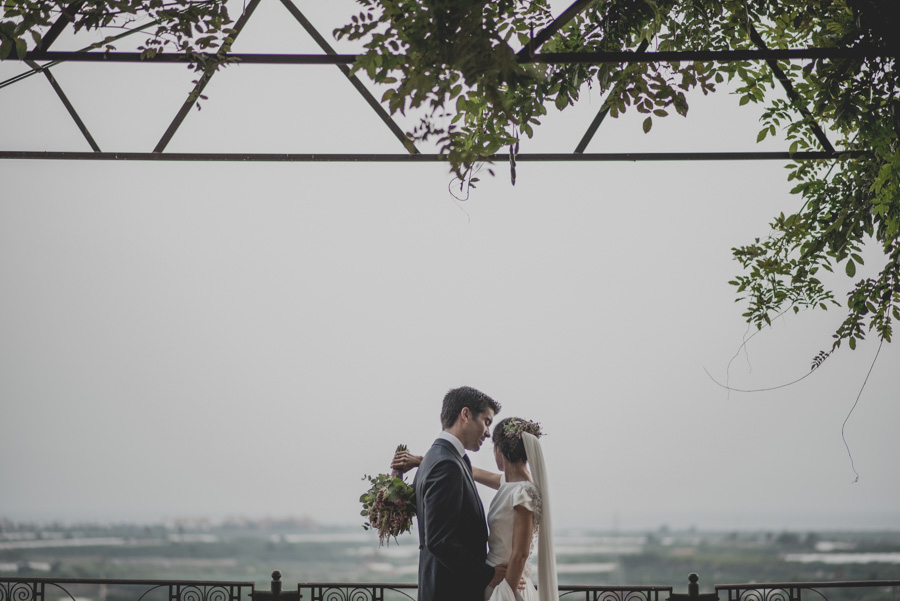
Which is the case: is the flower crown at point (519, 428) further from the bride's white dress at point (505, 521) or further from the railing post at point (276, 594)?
the railing post at point (276, 594)

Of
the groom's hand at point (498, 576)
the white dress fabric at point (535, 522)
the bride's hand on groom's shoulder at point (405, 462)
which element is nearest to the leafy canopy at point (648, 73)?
the white dress fabric at point (535, 522)

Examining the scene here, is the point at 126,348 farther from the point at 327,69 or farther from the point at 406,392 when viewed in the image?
the point at 327,69

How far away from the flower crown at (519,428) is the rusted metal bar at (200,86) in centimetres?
Result: 218

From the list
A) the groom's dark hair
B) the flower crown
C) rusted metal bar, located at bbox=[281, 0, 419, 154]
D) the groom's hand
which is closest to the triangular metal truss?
rusted metal bar, located at bbox=[281, 0, 419, 154]

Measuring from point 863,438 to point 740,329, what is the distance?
65.3 ft

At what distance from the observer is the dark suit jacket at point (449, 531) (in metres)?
3.89

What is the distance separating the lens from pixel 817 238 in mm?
4840

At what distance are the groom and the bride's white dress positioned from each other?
0.06m

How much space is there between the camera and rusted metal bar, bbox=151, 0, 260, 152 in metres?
3.07

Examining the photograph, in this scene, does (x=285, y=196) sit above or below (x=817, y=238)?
above

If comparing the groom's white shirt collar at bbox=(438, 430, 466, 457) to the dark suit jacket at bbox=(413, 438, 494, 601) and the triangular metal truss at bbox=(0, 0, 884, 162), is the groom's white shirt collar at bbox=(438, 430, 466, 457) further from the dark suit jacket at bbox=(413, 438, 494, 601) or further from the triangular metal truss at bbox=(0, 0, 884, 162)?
the triangular metal truss at bbox=(0, 0, 884, 162)

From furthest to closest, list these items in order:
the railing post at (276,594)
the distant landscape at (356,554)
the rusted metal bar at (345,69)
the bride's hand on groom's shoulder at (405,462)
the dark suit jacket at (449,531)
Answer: the distant landscape at (356,554)
the railing post at (276,594)
the bride's hand on groom's shoulder at (405,462)
the rusted metal bar at (345,69)
the dark suit jacket at (449,531)

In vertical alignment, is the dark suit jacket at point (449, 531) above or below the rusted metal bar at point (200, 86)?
below

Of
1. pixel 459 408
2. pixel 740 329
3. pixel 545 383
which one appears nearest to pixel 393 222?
pixel 545 383
